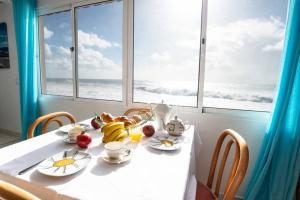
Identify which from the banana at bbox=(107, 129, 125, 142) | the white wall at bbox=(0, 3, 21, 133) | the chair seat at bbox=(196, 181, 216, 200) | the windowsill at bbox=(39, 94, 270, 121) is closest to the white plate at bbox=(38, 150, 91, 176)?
the banana at bbox=(107, 129, 125, 142)

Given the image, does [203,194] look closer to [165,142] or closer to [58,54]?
[165,142]

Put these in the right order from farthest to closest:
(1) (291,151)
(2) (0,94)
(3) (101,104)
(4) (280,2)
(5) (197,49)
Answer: (2) (0,94), (3) (101,104), (5) (197,49), (4) (280,2), (1) (291,151)

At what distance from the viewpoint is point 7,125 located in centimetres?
320

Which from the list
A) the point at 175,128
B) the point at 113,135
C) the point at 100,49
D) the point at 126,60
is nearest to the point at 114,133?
the point at 113,135

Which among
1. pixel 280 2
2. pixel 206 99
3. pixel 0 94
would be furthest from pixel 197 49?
pixel 0 94

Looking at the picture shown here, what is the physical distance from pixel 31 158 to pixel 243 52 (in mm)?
1804

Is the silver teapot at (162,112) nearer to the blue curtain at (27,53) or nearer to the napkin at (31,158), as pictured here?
the napkin at (31,158)

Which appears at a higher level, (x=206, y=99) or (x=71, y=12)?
(x=71, y=12)

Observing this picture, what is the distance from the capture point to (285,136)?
1.34 metres

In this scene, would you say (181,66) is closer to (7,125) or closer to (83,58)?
(83,58)

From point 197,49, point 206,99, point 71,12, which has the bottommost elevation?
point 206,99

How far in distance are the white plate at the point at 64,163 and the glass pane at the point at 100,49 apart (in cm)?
135

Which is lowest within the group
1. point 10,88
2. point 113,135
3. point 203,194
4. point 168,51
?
point 203,194

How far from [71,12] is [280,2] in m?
2.26
